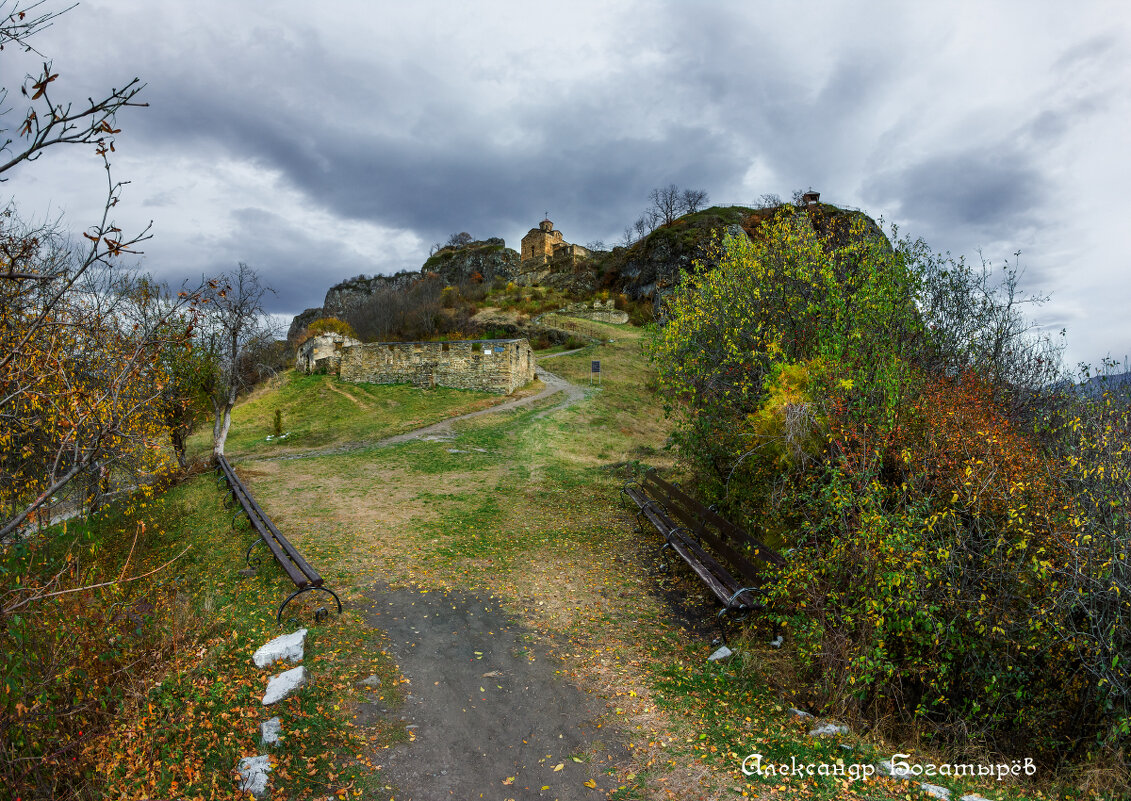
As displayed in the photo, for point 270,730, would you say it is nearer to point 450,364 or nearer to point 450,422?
point 450,422

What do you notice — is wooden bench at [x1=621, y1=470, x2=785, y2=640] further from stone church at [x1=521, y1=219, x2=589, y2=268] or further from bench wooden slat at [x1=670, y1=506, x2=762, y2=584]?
stone church at [x1=521, y1=219, x2=589, y2=268]

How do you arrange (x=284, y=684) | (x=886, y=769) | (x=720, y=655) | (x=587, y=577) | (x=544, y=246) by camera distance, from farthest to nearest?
(x=544, y=246) < (x=587, y=577) < (x=720, y=655) < (x=284, y=684) < (x=886, y=769)

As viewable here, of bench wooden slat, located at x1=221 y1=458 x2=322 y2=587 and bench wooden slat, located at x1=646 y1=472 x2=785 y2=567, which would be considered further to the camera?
bench wooden slat, located at x1=221 y1=458 x2=322 y2=587

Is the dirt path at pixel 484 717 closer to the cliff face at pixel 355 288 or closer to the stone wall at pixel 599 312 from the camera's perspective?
the stone wall at pixel 599 312

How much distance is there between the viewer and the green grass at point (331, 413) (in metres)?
19.6

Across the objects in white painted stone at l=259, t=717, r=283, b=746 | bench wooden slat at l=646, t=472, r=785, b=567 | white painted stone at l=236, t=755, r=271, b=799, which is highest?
bench wooden slat at l=646, t=472, r=785, b=567

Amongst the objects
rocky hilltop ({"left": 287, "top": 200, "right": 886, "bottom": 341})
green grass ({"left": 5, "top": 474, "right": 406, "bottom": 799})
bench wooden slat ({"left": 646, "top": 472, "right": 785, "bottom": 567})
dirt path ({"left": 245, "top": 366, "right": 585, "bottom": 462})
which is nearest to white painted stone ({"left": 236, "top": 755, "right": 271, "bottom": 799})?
green grass ({"left": 5, "top": 474, "right": 406, "bottom": 799})

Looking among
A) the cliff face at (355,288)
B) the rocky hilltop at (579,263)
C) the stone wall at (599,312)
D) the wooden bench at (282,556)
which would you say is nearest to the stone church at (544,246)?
the rocky hilltop at (579,263)

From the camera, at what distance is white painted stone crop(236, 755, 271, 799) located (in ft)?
12.7

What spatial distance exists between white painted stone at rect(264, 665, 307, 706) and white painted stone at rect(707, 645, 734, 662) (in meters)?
3.93

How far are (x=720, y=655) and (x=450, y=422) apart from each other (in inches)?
629

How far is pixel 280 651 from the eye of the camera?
18.0 feet

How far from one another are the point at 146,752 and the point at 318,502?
783cm

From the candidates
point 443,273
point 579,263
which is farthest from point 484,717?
point 443,273
